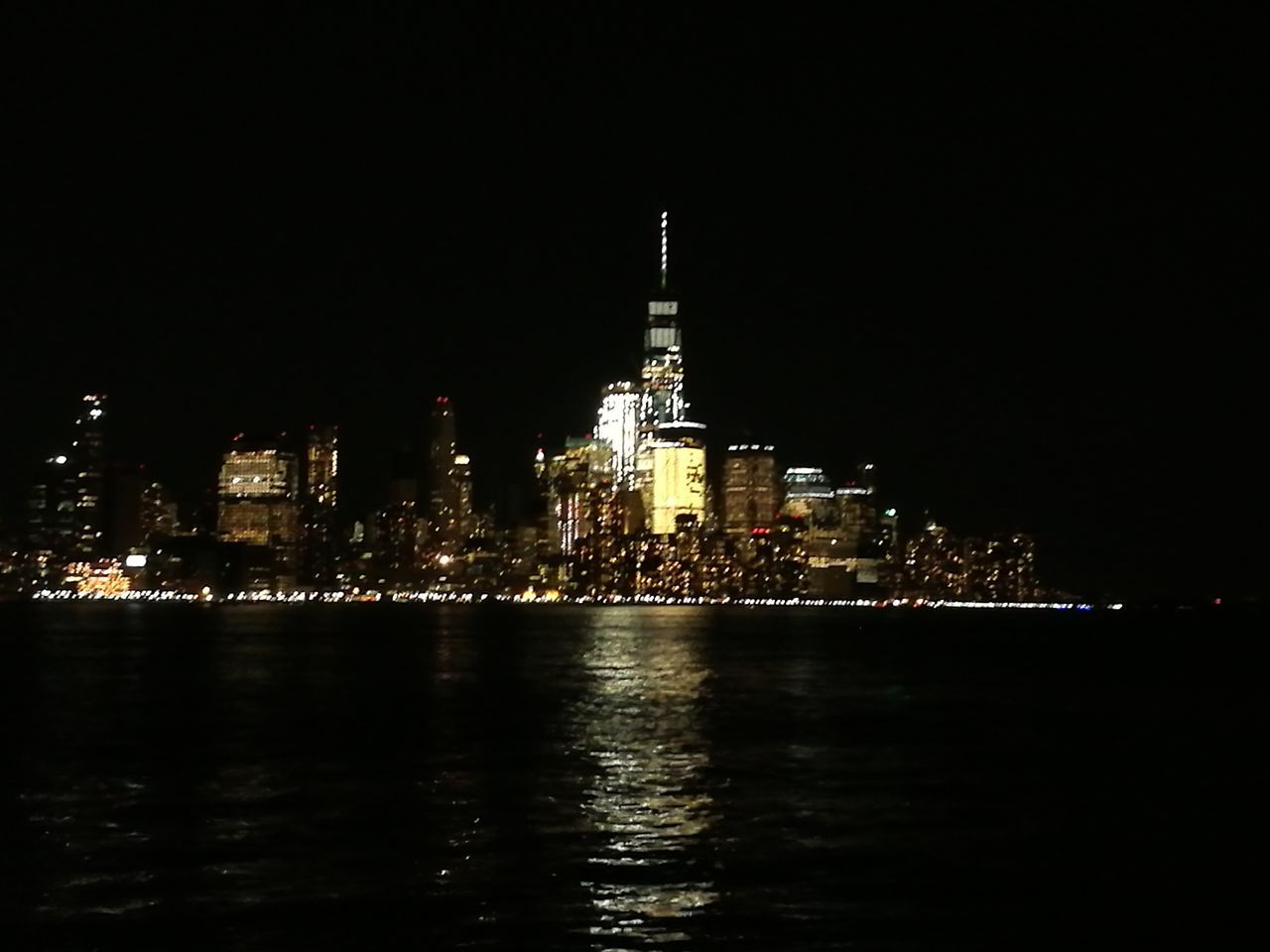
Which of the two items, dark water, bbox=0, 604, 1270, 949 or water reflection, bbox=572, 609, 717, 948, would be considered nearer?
dark water, bbox=0, 604, 1270, 949

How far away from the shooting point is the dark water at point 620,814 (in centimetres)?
2428

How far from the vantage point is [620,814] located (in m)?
34.9

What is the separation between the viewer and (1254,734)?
5794cm

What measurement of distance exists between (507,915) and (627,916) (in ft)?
5.71

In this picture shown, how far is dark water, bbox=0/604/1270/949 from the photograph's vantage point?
2428 cm

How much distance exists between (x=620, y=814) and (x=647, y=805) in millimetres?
1516

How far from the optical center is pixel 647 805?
3631cm

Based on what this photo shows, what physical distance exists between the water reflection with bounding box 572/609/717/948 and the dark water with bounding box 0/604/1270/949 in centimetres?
11

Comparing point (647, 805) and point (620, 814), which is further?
point (647, 805)

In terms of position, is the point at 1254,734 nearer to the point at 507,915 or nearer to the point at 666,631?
the point at 507,915

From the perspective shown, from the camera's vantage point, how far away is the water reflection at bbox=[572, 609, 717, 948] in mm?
24844

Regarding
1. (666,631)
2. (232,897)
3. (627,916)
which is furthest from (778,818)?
(666,631)

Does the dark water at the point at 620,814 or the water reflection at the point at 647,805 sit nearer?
the dark water at the point at 620,814

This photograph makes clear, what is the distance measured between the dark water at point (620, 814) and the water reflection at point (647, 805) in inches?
4.3
